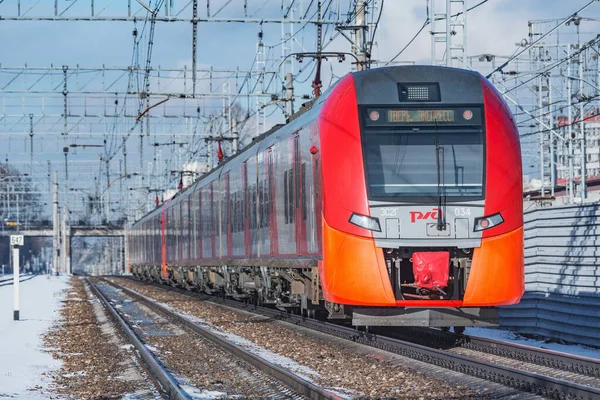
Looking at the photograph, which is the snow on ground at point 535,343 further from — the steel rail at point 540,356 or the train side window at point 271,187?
the train side window at point 271,187

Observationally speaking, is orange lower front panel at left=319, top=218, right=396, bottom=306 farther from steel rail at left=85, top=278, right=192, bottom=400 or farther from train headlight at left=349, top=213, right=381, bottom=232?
steel rail at left=85, top=278, right=192, bottom=400

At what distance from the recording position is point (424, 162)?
12.6m

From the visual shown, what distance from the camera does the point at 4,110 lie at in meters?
43.7

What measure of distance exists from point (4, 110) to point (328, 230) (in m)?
33.8

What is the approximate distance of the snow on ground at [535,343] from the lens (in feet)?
42.6

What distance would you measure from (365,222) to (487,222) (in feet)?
5.00

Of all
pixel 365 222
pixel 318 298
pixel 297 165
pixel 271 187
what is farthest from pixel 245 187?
pixel 365 222

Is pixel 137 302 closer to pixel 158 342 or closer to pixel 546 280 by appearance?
pixel 158 342

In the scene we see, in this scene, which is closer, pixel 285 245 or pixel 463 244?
pixel 463 244

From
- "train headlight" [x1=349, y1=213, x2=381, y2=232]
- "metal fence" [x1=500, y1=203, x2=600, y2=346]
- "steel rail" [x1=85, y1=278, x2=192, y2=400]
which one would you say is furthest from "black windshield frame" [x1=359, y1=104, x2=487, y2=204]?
"steel rail" [x1=85, y1=278, x2=192, y2=400]

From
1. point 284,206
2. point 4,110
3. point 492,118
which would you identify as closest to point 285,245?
point 284,206

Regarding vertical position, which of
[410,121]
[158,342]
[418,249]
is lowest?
[158,342]

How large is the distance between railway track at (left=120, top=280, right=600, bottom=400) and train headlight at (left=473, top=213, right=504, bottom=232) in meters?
1.47

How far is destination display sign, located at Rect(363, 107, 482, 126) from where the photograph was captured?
12.8 metres
